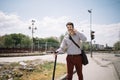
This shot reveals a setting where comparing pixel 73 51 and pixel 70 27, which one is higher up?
pixel 70 27

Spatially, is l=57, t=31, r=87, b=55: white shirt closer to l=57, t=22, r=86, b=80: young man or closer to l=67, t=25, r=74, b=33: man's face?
l=57, t=22, r=86, b=80: young man

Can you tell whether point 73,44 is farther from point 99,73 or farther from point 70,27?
point 99,73

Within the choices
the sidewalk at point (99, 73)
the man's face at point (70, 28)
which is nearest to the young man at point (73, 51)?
the man's face at point (70, 28)

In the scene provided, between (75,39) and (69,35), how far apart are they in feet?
0.64

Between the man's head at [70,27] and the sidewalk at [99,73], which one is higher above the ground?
the man's head at [70,27]

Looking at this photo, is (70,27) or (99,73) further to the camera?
(99,73)

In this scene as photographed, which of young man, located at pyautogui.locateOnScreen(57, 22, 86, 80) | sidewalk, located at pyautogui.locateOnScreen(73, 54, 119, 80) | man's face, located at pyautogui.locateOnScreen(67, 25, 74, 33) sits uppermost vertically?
man's face, located at pyautogui.locateOnScreen(67, 25, 74, 33)

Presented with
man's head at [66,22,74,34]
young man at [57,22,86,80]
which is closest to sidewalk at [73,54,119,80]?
young man at [57,22,86,80]

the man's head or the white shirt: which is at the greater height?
the man's head

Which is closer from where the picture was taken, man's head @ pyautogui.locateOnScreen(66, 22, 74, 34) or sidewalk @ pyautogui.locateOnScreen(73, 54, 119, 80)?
man's head @ pyautogui.locateOnScreen(66, 22, 74, 34)

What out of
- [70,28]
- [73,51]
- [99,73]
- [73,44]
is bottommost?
[99,73]

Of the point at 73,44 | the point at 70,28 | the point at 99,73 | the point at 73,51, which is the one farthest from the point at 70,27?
the point at 99,73

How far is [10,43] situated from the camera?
115312 millimetres

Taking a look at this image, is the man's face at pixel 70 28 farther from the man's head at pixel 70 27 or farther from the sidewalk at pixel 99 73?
the sidewalk at pixel 99 73
